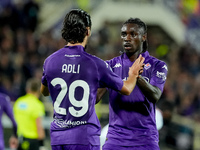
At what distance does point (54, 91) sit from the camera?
13.8 ft

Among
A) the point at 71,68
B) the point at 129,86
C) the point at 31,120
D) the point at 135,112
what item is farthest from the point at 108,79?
the point at 31,120

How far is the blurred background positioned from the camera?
11547mm

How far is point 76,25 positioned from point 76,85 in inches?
19.9

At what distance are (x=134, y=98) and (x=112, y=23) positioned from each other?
13123 mm

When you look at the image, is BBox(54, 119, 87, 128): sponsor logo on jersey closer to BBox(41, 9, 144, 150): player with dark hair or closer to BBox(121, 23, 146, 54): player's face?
BBox(41, 9, 144, 150): player with dark hair

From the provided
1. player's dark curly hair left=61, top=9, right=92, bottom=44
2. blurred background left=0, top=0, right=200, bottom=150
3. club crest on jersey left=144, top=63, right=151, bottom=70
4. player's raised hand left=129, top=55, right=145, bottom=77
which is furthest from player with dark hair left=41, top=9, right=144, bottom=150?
blurred background left=0, top=0, right=200, bottom=150

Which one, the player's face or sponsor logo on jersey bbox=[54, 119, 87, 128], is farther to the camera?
the player's face

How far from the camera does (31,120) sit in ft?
27.0

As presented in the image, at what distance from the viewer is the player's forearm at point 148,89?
452 centimetres

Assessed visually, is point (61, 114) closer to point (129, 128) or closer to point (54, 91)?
point (54, 91)

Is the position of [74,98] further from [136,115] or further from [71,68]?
[136,115]

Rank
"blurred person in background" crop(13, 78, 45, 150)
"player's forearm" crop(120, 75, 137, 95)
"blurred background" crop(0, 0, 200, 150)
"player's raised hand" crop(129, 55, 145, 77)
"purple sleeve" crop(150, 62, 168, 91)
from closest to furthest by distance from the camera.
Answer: "player's forearm" crop(120, 75, 137, 95)
"player's raised hand" crop(129, 55, 145, 77)
"purple sleeve" crop(150, 62, 168, 91)
"blurred person in background" crop(13, 78, 45, 150)
"blurred background" crop(0, 0, 200, 150)

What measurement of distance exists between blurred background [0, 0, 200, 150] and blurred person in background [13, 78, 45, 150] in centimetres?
204

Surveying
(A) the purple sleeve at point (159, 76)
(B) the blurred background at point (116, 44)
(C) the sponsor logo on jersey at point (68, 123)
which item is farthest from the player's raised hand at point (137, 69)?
(B) the blurred background at point (116, 44)
